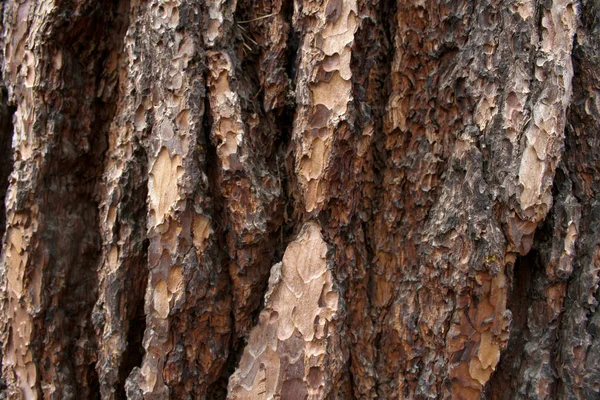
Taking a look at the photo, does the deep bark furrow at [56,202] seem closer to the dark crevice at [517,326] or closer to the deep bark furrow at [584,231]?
the dark crevice at [517,326]

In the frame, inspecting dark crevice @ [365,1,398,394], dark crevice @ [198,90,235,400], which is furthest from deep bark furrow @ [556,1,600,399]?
dark crevice @ [198,90,235,400]

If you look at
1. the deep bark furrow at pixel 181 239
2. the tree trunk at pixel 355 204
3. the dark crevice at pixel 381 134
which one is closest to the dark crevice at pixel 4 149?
Answer: the tree trunk at pixel 355 204

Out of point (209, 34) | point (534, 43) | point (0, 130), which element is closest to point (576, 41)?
point (534, 43)

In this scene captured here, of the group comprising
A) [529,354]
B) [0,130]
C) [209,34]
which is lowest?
[529,354]

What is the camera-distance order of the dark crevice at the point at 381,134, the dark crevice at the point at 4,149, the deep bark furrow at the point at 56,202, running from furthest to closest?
the dark crevice at the point at 4,149 → the deep bark furrow at the point at 56,202 → the dark crevice at the point at 381,134

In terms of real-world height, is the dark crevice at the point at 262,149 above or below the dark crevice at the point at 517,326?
above

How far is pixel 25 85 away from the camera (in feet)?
4.76

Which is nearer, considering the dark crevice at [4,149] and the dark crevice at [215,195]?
the dark crevice at [215,195]

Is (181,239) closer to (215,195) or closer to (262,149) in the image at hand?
(215,195)

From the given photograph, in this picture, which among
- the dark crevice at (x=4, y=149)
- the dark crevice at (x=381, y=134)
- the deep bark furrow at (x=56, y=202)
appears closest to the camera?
the dark crevice at (x=381, y=134)

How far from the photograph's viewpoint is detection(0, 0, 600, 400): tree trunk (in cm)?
118

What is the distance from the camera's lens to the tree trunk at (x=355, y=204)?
1.18 meters

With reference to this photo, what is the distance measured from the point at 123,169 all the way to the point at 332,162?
1.81 feet

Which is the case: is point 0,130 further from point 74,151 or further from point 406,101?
point 406,101
